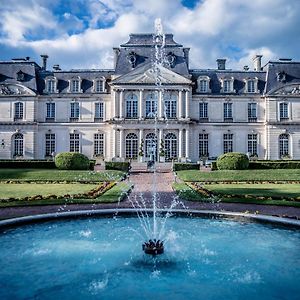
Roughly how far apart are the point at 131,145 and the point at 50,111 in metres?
10.1

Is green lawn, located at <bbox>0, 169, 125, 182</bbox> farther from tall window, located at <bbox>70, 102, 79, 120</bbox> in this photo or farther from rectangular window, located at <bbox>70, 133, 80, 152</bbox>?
tall window, located at <bbox>70, 102, 79, 120</bbox>

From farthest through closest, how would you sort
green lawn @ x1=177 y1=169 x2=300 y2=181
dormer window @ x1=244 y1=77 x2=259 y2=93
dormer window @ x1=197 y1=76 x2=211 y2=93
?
dormer window @ x1=244 y1=77 x2=259 y2=93 < dormer window @ x1=197 y1=76 x2=211 y2=93 < green lawn @ x1=177 y1=169 x2=300 y2=181

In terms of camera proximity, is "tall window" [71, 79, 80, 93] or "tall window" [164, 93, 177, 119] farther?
"tall window" [71, 79, 80, 93]

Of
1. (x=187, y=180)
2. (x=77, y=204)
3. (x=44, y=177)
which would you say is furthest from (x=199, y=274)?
(x=44, y=177)

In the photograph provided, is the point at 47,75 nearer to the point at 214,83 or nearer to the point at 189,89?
the point at 189,89

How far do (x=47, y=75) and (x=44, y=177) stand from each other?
66.1 ft

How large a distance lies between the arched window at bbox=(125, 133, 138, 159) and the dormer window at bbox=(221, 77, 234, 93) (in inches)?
445

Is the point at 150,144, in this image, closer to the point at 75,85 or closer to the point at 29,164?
the point at 75,85

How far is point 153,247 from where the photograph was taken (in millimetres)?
7664

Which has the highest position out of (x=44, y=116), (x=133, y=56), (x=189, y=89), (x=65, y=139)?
(x=133, y=56)

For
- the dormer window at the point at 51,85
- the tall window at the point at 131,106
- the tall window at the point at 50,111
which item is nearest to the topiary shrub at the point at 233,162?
the tall window at the point at 131,106

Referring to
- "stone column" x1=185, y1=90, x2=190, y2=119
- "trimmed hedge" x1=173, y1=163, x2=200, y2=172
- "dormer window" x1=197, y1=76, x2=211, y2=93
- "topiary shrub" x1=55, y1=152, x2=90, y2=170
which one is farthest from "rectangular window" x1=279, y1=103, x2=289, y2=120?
"topiary shrub" x1=55, y1=152, x2=90, y2=170

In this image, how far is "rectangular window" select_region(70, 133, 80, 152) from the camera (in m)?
40.5

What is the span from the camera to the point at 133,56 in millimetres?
39625
